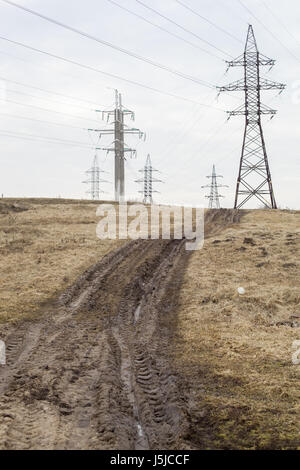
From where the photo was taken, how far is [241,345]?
1085 centimetres

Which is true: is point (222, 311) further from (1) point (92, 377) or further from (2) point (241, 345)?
(1) point (92, 377)

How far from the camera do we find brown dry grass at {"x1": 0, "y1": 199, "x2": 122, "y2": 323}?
50.5 feet

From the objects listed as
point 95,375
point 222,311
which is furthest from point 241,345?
point 95,375

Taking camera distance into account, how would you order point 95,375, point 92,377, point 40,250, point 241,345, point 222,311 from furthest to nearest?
Result: point 40,250 < point 222,311 < point 241,345 < point 95,375 < point 92,377

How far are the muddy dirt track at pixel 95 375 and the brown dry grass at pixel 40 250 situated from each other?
94cm

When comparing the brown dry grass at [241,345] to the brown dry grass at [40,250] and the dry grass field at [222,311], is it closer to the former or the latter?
the dry grass field at [222,311]

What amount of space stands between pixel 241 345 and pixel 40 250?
14.7 m

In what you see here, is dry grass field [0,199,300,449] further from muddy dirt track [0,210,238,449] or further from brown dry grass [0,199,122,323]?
muddy dirt track [0,210,238,449]

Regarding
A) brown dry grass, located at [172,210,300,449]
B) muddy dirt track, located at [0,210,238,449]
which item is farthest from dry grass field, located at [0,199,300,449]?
muddy dirt track, located at [0,210,238,449]

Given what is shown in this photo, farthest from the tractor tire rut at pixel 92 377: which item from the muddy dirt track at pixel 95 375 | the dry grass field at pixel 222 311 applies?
the dry grass field at pixel 222 311
